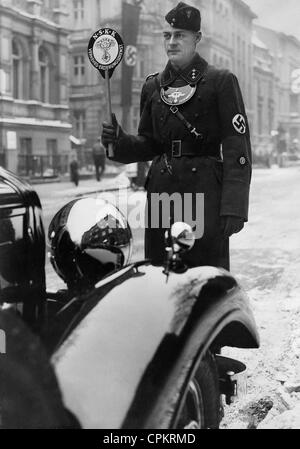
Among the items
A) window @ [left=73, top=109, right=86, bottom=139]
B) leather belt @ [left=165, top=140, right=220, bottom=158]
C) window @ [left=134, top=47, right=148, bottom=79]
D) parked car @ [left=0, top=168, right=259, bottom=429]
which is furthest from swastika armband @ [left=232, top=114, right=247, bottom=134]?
window @ [left=73, top=109, right=86, bottom=139]

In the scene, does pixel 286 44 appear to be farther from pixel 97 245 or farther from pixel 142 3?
pixel 97 245

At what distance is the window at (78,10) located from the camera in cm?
295

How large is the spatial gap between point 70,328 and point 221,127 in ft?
3.55

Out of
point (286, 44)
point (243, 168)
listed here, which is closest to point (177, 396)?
point (243, 168)

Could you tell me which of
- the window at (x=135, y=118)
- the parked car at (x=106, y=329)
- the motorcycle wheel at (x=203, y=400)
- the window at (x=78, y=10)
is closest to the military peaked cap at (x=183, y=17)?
the window at (x=135, y=118)

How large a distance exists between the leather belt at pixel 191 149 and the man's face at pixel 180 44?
291mm

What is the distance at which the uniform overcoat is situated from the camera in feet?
7.17

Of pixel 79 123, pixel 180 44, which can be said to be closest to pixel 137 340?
pixel 180 44

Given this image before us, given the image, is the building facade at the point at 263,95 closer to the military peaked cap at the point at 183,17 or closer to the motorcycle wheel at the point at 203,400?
the military peaked cap at the point at 183,17

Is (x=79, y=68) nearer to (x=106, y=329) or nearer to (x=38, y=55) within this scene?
(x=38, y=55)

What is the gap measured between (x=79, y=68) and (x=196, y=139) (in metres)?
0.95

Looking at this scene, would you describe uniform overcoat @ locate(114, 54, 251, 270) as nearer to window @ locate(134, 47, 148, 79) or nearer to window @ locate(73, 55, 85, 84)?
window @ locate(134, 47, 148, 79)

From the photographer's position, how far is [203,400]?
5.20 feet

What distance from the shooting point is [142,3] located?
2.82 metres
